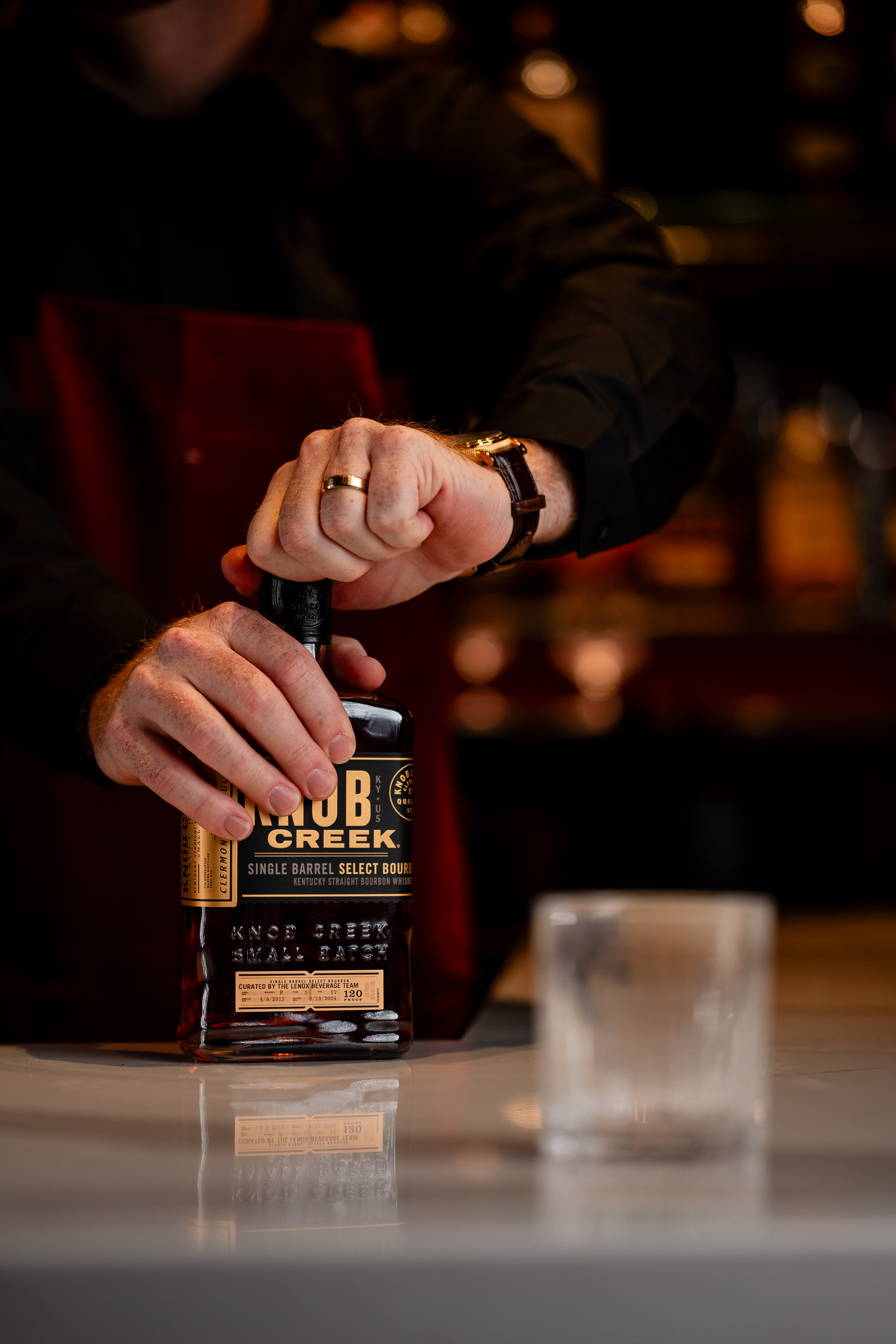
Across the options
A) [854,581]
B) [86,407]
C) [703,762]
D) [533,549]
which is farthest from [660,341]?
[854,581]

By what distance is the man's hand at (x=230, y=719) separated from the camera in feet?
2.05

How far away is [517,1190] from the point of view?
381 millimetres

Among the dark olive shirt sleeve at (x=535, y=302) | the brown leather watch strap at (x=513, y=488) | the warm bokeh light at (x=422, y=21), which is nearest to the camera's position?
the brown leather watch strap at (x=513, y=488)

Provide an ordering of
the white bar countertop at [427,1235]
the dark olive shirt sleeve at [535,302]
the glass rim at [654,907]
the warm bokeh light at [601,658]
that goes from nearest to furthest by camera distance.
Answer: the white bar countertop at [427,1235] → the glass rim at [654,907] → the dark olive shirt sleeve at [535,302] → the warm bokeh light at [601,658]

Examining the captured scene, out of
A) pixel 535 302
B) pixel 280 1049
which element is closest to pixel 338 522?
pixel 280 1049

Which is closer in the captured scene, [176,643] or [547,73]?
[176,643]

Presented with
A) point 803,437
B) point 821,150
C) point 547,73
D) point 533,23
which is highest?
point 533,23

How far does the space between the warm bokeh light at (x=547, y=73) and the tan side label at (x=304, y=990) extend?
1.94 meters

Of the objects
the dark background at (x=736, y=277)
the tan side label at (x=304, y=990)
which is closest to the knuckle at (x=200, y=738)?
the tan side label at (x=304, y=990)

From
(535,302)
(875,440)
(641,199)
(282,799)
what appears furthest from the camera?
(875,440)

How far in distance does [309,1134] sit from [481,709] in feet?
6.55

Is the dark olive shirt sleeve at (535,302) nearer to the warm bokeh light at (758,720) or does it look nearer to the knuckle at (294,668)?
the knuckle at (294,668)

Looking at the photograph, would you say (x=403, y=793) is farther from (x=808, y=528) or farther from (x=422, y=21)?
(x=422, y=21)

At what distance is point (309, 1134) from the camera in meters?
0.47
